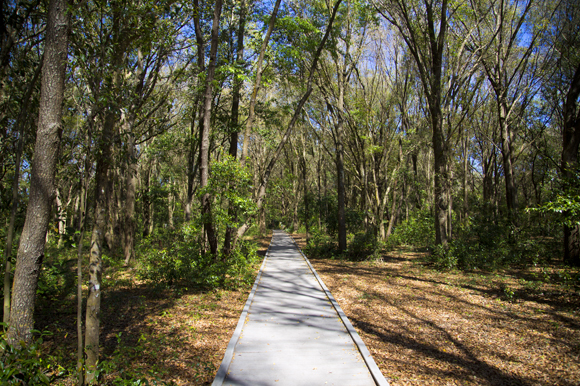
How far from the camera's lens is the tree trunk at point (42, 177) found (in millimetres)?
3311

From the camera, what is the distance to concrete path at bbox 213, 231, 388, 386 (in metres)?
4.01

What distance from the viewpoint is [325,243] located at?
1688 centimetres

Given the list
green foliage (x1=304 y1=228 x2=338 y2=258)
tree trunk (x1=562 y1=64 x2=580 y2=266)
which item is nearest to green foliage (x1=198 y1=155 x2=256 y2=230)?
green foliage (x1=304 y1=228 x2=338 y2=258)

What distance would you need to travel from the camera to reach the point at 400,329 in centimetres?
593

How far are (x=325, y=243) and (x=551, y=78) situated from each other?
14567mm

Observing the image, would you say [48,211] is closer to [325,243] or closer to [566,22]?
[325,243]

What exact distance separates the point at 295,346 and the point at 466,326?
10.8ft

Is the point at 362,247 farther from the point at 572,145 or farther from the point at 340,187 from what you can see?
the point at 572,145

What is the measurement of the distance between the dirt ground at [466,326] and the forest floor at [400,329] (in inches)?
0.7

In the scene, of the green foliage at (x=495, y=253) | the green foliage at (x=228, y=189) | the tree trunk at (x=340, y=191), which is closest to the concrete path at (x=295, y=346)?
the green foliage at (x=228, y=189)

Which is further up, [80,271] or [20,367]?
[80,271]

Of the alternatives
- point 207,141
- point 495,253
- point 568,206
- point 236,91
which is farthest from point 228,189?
point 495,253

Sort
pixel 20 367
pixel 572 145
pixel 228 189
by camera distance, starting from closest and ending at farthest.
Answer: pixel 20 367 → pixel 228 189 → pixel 572 145

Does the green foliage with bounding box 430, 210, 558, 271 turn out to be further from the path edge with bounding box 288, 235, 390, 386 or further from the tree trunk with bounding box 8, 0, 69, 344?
the tree trunk with bounding box 8, 0, 69, 344
